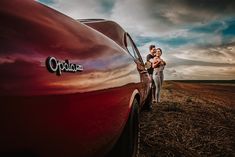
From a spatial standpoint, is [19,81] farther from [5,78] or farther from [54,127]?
[54,127]

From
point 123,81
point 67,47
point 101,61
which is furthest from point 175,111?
point 67,47

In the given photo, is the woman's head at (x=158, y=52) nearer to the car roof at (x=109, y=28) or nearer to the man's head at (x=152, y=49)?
the man's head at (x=152, y=49)

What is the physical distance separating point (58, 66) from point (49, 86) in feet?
0.41

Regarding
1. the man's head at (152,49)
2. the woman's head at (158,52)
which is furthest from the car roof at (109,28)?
the man's head at (152,49)

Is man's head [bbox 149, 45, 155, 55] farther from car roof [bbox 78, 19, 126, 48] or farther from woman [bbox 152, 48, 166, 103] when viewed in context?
car roof [bbox 78, 19, 126, 48]

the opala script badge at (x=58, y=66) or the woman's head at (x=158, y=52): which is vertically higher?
the woman's head at (x=158, y=52)

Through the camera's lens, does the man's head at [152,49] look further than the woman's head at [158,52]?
Yes

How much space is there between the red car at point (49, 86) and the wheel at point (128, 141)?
2.61 ft

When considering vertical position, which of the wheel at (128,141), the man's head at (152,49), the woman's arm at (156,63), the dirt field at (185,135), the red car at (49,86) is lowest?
the dirt field at (185,135)

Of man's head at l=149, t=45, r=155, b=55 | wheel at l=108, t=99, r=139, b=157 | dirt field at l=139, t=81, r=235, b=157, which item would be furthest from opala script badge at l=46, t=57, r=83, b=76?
man's head at l=149, t=45, r=155, b=55

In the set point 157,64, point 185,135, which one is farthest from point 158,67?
point 185,135

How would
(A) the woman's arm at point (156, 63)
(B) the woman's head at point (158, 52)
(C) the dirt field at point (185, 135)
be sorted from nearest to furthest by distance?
(C) the dirt field at point (185, 135) → (B) the woman's head at point (158, 52) → (A) the woman's arm at point (156, 63)

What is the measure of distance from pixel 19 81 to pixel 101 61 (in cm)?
92

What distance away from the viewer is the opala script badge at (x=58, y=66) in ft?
4.49
